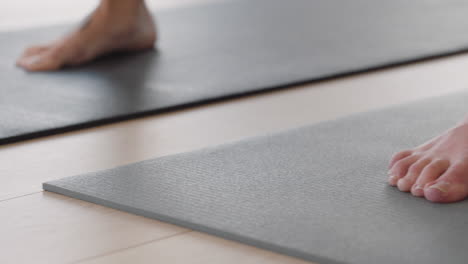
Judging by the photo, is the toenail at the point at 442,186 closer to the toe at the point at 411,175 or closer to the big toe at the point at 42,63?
the toe at the point at 411,175

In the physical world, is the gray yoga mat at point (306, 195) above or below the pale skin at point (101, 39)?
below

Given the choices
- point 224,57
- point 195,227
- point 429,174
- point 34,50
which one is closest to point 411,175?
point 429,174

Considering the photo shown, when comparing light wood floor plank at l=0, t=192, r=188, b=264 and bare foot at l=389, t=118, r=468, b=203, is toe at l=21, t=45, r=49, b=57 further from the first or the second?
bare foot at l=389, t=118, r=468, b=203

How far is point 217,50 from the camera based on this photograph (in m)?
2.51

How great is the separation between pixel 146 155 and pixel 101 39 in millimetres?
1011

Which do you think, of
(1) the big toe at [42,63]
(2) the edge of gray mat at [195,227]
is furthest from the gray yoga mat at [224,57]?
(2) the edge of gray mat at [195,227]

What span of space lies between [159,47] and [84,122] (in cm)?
91

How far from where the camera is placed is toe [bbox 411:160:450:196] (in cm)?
122

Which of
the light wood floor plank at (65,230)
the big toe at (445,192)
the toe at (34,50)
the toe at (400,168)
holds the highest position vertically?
the toe at (34,50)

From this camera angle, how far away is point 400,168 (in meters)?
1.28

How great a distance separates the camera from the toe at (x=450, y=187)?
3.91 ft

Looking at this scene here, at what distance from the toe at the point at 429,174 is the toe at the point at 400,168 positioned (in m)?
0.03

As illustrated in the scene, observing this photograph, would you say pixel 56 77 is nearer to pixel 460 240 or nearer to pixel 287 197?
pixel 287 197

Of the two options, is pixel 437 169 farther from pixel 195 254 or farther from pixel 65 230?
pixel 65 230
